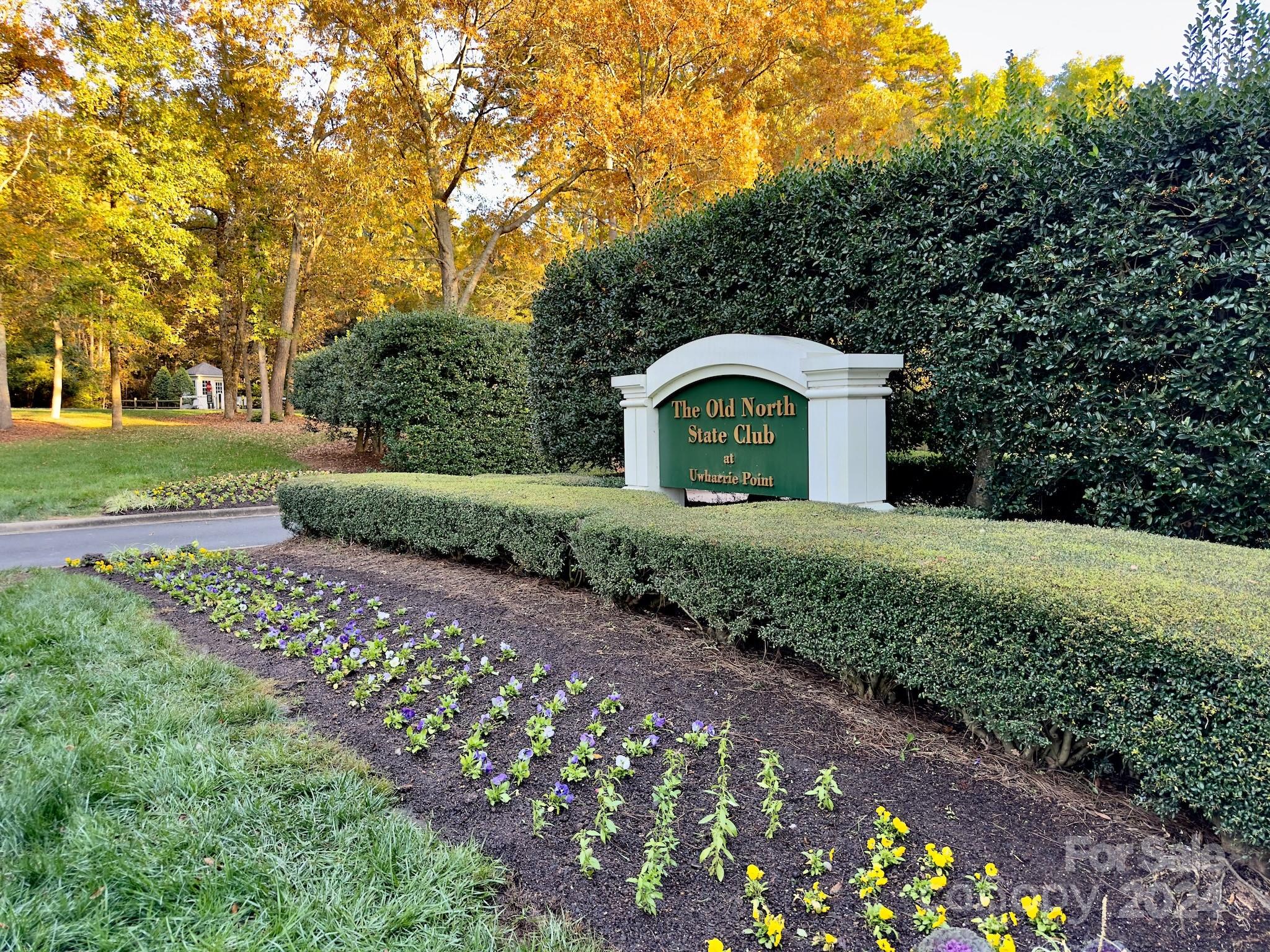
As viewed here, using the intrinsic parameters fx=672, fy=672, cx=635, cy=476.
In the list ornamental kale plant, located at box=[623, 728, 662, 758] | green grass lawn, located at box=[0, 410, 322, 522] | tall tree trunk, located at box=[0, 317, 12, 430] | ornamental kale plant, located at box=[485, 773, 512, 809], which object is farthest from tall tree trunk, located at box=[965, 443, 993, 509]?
tall tree trunk, located at box=[0, 317, 12, 430]

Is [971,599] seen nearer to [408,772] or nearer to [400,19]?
[408,772]

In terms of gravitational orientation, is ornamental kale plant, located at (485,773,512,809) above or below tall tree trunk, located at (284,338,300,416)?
below

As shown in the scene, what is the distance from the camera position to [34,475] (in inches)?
489

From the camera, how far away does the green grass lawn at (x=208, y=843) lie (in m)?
1.86

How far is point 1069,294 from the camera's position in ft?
13.0

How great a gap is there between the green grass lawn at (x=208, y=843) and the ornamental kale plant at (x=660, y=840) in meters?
0.24

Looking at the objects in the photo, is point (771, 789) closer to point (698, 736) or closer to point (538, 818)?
point (698, 736)

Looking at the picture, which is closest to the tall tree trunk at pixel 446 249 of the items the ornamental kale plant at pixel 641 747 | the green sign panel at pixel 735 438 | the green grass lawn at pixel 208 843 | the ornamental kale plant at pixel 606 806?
the green sign panel at pixel 735 438

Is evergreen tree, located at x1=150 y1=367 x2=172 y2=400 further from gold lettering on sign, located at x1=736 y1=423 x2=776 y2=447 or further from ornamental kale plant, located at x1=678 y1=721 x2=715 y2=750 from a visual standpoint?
ornamental kale plant, located at x1=678 y1=721 x2=715 y2=750

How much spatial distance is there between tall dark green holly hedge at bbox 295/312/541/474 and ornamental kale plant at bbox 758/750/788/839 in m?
9.36

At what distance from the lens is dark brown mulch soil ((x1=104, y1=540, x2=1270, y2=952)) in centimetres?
190

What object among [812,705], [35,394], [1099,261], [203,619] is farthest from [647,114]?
[35,394]

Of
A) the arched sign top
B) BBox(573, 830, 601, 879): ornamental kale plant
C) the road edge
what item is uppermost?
the arched sign top

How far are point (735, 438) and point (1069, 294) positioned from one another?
7.91ft
